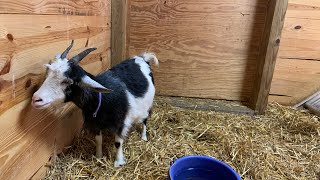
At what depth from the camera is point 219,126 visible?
92.9 inches

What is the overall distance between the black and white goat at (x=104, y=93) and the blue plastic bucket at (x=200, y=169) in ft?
1.39

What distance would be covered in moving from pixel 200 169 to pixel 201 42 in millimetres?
1397

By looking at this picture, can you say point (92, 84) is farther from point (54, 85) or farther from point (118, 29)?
point (118, 29)

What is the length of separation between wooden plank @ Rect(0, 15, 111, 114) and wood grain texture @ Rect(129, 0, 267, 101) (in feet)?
2.99

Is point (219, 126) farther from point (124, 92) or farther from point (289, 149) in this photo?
point (124, 92)

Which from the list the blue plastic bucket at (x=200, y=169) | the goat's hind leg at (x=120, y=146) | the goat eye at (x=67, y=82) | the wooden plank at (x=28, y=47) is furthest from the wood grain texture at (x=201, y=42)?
the goat eye at (x=67, y=82)

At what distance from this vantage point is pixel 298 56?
2719 mm

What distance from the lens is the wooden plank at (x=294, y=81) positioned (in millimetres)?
2746

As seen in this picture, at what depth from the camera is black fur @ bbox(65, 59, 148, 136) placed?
Result: 145 centimetres

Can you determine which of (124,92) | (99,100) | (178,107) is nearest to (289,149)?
(178,107)

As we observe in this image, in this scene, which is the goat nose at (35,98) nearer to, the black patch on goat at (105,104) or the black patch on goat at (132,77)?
the black patch on goat at (105,104)

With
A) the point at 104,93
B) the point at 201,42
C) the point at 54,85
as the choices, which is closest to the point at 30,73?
the point at 54,85

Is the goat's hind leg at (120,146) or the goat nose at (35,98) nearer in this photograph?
the goat nose at (35,98)

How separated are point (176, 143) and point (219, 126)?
0.47m
